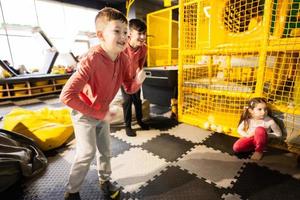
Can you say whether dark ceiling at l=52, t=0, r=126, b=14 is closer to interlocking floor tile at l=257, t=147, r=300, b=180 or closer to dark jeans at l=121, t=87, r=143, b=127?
dark jeans at l=121, t=87, r=143, b=127

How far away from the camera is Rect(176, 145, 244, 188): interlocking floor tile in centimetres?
134

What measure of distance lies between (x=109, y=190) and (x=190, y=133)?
1237mm

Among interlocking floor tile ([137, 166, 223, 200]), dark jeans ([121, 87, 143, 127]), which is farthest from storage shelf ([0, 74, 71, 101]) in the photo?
interlocking floor tile ([137, 166, 223, 200])

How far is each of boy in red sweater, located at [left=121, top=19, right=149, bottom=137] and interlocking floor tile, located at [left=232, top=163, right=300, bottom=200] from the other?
3.90 feet

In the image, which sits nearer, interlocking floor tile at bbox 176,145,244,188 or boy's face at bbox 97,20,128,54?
boy's face at bbox 97,20,128,54

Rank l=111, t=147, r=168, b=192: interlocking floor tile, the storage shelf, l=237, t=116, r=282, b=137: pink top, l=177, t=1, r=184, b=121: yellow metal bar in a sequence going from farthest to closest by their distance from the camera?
the storage shelf → l=177, t=1, r=184, b=121: yellow metal bar → l=237, t=116, r=282, b=137: pink top → l=111, t=147, r=168, b=192: interlocking floor tile

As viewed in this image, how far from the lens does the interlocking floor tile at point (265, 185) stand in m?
1.15

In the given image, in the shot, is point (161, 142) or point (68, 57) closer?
→ point (161, 142)

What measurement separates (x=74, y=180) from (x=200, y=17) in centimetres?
233

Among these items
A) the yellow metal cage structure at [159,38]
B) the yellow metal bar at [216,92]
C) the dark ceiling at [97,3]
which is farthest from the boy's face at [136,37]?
the dark ceiling at [97,3]

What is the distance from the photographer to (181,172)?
141 cm

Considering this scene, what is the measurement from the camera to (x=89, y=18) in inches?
263

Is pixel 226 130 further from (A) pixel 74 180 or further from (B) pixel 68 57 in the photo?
(B) pixel 68 57

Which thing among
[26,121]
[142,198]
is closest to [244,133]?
[142,198]
